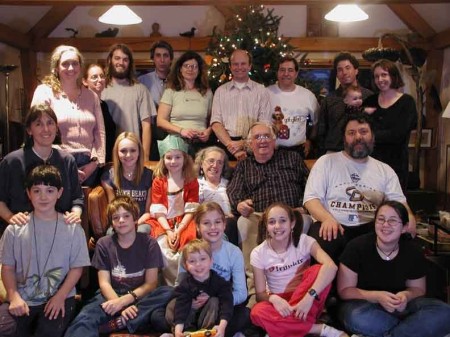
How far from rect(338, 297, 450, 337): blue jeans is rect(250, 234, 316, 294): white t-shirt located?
331 millimetres

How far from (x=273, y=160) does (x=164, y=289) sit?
1224 mm

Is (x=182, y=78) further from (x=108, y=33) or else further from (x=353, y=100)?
(x=108, y=33)

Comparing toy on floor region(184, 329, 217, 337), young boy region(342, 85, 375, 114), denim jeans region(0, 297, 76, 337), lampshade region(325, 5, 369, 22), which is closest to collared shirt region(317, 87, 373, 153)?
young boy region(342, 85, 375, 114)

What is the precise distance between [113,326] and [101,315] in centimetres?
9

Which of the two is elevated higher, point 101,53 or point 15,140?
point 101,53

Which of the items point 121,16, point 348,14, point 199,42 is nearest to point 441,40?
point 348,14

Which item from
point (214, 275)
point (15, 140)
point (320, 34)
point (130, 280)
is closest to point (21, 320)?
point (130, 280)

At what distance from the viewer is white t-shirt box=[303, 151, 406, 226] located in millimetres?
3621

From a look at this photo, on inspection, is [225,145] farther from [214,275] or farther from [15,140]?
[15,140]

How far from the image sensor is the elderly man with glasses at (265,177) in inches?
155

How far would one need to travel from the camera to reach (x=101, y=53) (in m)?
8.02

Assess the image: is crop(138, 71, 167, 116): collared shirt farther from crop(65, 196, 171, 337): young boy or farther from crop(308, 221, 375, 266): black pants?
crop(308, 221, 375, 266): black pants

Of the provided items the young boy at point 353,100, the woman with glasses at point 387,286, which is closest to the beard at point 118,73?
the young boy at point 353,100

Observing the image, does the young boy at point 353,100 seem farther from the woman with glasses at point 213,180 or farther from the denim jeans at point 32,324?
the denim jeans at point 32,324
